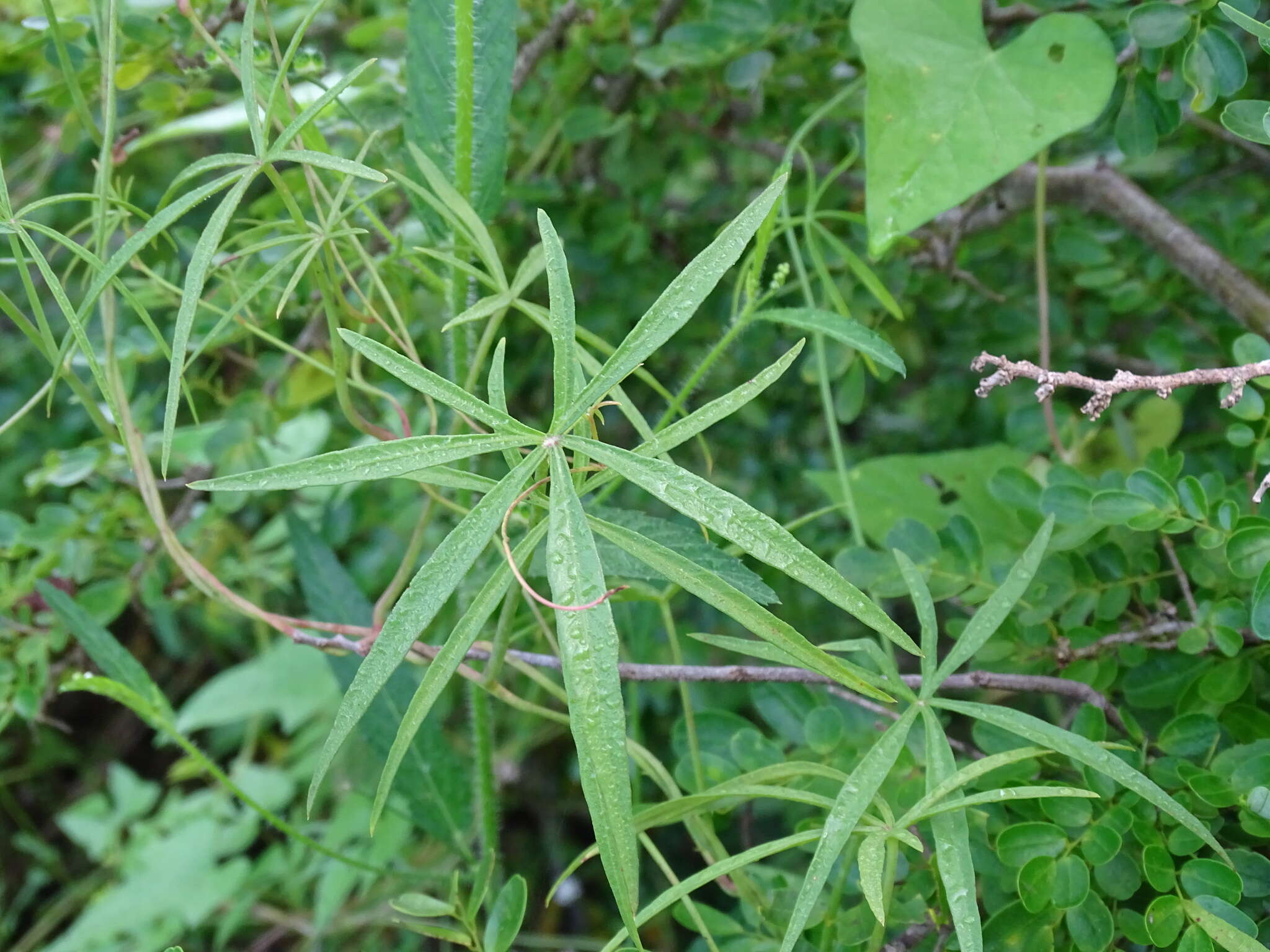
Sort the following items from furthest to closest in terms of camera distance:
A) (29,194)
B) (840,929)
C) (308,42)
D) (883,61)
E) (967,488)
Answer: (29,194) < (308,42) < (967,488) < (883,61) < (840,929)

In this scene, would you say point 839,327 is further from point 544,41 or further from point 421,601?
point 544,41

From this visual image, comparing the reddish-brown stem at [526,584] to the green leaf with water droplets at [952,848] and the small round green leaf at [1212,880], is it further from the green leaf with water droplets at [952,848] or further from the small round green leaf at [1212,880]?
the small round green leaf at [1212,880]

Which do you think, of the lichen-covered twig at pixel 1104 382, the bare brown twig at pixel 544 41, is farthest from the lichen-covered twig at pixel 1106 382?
the bare brown twig at pixel 544 41

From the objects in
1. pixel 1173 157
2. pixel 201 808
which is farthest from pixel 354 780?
pixel 1173 157

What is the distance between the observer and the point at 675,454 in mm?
1112

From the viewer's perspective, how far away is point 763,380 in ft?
1.42

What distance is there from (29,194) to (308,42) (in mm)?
461

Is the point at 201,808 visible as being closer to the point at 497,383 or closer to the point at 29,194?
the point at 29,194

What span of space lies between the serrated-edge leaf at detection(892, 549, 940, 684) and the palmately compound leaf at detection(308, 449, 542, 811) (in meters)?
0.23

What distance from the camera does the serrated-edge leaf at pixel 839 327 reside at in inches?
23.1

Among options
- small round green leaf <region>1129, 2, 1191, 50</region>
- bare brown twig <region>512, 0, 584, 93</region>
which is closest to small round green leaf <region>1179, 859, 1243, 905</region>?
small round green leaf <region>1129, 2, 1191, 50</region>

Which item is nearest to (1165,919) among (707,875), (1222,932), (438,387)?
(1222,932)

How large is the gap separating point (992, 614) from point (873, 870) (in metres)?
0.16

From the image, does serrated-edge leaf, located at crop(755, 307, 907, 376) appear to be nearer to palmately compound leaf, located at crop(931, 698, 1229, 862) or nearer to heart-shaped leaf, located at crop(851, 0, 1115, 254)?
heart-shaped leaf, located at crop(851, 0, 1115, 254)
